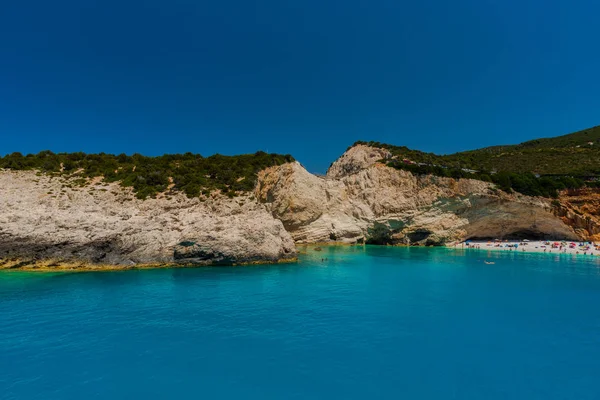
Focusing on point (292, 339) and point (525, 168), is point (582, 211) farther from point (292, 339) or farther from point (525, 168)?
point (292, 339)

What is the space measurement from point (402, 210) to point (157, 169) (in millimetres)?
35216

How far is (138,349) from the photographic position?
988cm

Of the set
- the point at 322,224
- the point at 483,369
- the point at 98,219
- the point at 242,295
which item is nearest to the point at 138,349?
the point at 242,295

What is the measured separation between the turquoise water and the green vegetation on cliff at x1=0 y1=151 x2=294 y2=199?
12.3 metres

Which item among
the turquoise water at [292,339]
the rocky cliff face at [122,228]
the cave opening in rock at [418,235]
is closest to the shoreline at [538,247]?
the cave opening in rock at [418,235]

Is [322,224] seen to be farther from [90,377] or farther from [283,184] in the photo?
[90,377]

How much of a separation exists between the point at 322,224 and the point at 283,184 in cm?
1058

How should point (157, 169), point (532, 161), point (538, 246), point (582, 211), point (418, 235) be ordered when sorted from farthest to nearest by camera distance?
point (532, 161) → point (418, 235) → point (582, 211) → point (538, 246) → point (157, 169)

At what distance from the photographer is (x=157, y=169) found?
3284 cm

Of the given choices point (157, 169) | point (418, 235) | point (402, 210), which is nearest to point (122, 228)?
point (157, 169)

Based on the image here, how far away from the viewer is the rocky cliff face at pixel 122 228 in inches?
889

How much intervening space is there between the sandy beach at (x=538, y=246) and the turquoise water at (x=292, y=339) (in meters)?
23.6

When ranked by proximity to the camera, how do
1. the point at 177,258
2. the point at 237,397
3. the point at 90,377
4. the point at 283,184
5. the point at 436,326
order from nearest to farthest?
the point at 237,397, the point at 90,377, the point at 436,326, the point at 177,258, the point at 283,184

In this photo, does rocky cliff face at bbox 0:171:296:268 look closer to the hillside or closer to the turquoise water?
the turquoise water
